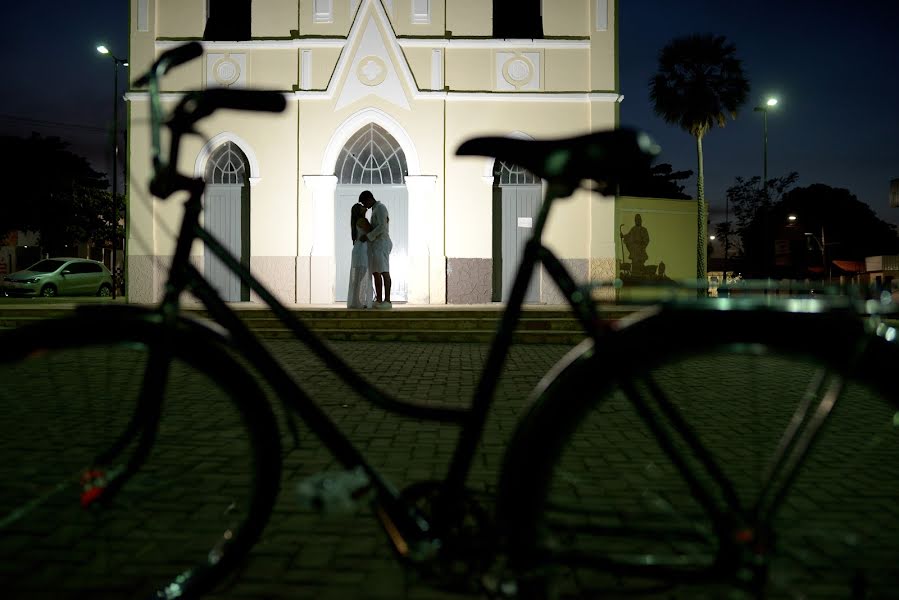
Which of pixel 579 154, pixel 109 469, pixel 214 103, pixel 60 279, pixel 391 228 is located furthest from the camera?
pixel 60 279

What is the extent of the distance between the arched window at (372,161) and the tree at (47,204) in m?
27.5

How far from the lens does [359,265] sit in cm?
1229

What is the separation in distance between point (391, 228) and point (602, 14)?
24.7ft

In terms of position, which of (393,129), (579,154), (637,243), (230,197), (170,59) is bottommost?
(579,154)

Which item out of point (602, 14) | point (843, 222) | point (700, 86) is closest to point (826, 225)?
point (843, 222)

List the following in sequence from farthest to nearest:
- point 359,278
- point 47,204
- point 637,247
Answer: point 47,204 < point 637,247 < point 359,278

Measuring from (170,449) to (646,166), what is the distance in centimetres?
338

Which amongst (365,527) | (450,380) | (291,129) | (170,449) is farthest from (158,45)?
(365,527)

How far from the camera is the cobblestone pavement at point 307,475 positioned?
6.78 feet

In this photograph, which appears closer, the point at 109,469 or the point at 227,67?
the point at 109,469

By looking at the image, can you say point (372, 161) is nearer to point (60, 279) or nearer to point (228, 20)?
point (228, 20)

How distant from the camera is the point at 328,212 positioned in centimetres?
1584

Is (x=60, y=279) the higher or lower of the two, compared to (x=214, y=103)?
higher

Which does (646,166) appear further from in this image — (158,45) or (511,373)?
(158,45)
